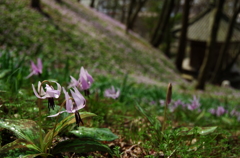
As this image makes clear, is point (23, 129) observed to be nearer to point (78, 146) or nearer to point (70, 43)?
point (78, 146)

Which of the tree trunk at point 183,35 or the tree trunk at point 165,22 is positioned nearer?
the tree trunk at point 183,35

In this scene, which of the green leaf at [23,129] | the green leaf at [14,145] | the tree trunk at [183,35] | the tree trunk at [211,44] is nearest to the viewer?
the green leaf at [14,145]

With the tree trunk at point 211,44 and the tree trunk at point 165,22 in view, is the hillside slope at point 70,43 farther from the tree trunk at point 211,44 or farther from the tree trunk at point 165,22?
the tree trunk at point 165,22

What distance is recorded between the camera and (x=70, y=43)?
12.1m

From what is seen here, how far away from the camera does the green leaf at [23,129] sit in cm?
152

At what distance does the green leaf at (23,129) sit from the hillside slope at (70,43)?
6483 mm

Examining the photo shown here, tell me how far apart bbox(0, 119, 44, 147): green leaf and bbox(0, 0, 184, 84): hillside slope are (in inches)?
255

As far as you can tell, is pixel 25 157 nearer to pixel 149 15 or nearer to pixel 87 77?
pixel 87 77

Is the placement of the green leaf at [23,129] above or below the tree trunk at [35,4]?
below

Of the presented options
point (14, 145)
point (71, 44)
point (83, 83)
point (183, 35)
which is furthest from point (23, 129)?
point (183, 35)

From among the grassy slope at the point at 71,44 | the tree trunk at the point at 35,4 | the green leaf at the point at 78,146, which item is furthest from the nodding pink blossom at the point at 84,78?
the tree trunk at the point at 35,4

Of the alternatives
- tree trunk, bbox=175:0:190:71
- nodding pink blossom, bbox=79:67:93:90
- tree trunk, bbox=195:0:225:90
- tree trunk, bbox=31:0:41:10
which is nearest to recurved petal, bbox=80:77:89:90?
nodding pink blossom, bbox=79:67:93:90

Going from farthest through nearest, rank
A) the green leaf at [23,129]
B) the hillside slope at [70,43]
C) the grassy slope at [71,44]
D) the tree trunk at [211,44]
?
1. the tree trunk at [211,44]
2. the hillside slope at [70,43]
3. the grassy slope at [71,44]
4. the green leaf at [23,129]

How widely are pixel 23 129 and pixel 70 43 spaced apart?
35.5 feet
